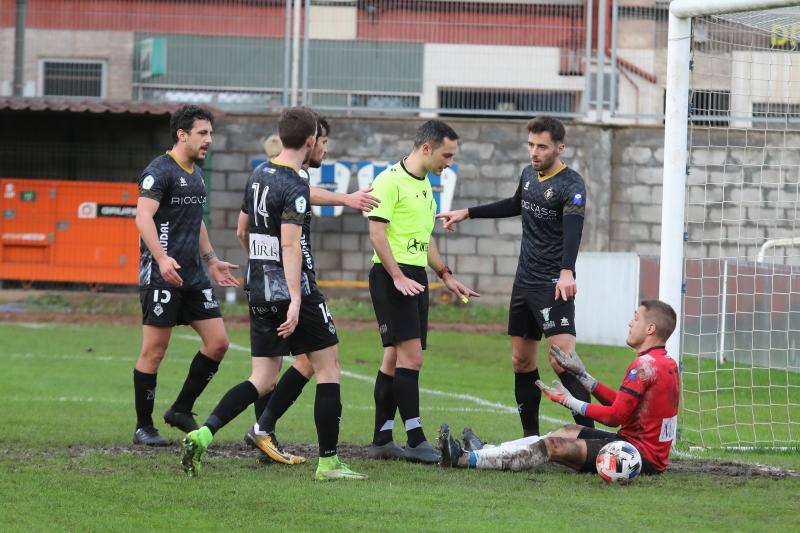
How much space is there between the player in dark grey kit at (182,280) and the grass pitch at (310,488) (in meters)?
0.35

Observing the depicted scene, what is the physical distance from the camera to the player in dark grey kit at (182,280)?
817cm

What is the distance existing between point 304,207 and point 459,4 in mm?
15523

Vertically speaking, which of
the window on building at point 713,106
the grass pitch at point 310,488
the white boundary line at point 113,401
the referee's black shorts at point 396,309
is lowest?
the white boundary line at point 113,401

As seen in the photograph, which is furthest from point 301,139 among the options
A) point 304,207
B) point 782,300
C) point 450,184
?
point 450,184

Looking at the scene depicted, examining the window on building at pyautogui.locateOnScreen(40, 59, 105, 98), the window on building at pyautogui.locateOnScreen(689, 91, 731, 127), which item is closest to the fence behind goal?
the window on building at pyautogui.locateOnScreen(689, 91, 731, 127)

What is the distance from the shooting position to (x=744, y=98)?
10.8m

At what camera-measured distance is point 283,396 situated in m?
7.72

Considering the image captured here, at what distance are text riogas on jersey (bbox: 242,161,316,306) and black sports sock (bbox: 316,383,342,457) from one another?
577 mm

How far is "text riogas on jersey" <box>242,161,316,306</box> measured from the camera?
6.98m

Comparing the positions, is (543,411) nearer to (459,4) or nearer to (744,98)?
(744,98)

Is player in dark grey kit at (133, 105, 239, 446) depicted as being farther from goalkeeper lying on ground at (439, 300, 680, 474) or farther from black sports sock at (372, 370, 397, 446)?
goalkeeper lying on ground at (439, 300, 680, 474)

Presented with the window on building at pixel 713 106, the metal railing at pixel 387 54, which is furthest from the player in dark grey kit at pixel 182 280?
the metal railing at pixel 387 54

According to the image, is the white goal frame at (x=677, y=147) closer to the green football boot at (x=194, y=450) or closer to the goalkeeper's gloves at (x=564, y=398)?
the goalkeeper's gloves at (x=564, y=398)

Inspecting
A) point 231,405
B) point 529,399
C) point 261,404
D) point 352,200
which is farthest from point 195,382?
point 529,399
